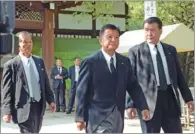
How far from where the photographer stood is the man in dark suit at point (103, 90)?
4.86 metres

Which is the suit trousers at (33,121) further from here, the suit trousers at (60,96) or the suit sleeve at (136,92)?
the suit trousers at (60,96)

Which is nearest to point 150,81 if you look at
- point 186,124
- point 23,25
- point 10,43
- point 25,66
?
point 25,66

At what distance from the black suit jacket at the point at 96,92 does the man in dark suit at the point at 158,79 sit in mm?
548

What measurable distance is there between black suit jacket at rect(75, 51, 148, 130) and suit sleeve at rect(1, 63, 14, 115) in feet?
4.08

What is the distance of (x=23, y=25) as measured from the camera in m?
→ 15.4

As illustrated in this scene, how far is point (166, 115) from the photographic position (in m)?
5.49

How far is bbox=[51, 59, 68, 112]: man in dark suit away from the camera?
1464 cm

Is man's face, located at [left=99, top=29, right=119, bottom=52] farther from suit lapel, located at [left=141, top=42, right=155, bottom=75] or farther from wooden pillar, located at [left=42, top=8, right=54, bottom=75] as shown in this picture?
wooden pillar, located at [left=42, top=8, right=54, bottom=75]

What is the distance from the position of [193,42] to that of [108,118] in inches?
257

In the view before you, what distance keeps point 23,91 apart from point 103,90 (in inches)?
56.1

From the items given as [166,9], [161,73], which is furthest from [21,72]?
[166,9]

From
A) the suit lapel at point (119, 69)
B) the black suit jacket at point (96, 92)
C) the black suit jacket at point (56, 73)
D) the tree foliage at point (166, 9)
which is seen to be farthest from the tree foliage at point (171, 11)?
the black suit jacket at point (96, 92)

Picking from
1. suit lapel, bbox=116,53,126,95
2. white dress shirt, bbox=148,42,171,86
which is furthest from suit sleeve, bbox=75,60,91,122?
white dress shirt, bbox=148,42,171,86

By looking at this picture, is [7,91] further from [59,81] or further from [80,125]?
[59,81]
